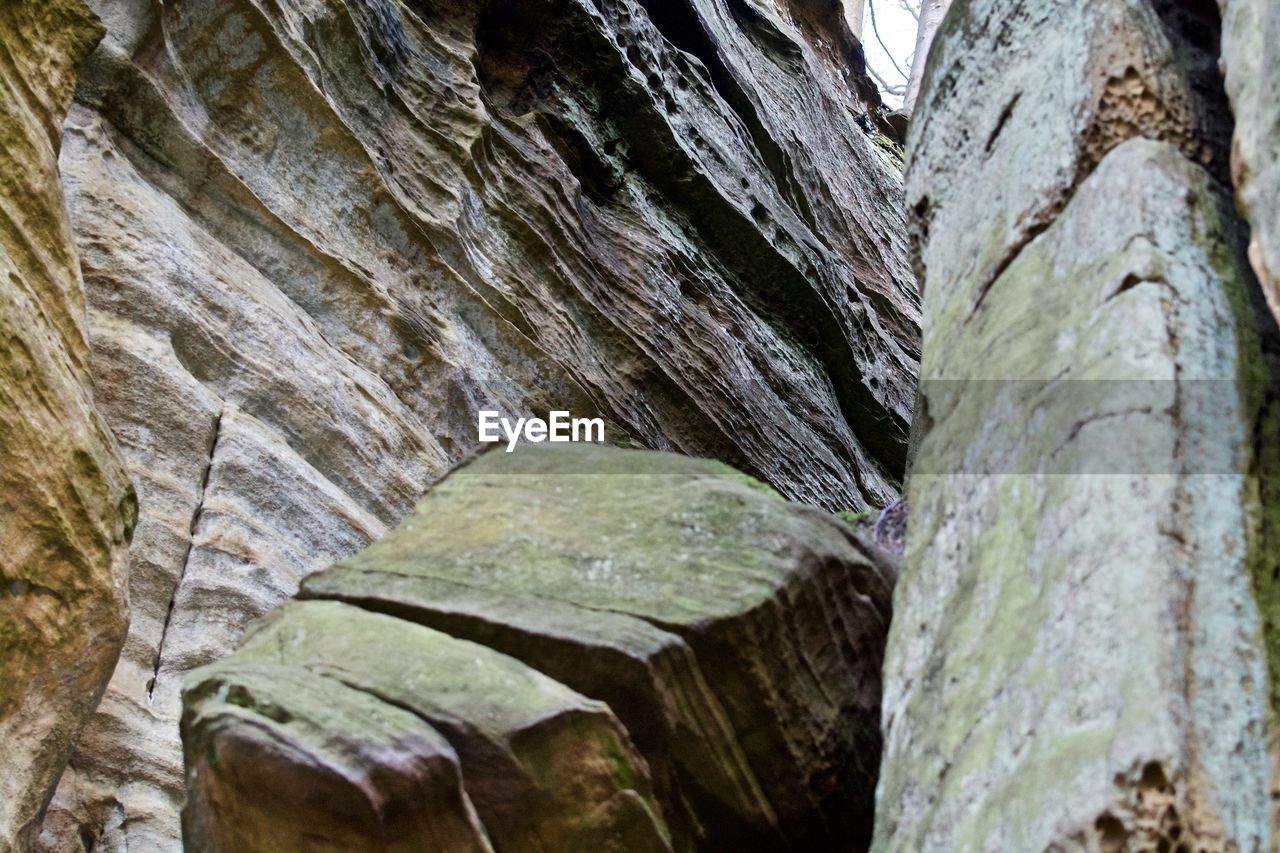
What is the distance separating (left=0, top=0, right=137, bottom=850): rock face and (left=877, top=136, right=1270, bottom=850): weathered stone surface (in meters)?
3.37

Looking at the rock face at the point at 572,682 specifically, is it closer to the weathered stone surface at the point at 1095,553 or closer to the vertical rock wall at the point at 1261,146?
the weathered stone surface at the point at 1095,553

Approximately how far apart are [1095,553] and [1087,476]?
0.33 m

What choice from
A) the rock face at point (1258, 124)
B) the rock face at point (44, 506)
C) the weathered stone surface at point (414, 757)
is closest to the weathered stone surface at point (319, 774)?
the weathered stone surface at point (414, 757)

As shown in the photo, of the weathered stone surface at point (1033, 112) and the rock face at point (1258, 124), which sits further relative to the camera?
the weathered stone surface at point (1033, 112)

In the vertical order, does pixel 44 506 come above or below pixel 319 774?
above

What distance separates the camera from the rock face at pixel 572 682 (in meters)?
4.59

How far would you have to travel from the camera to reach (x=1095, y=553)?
14.1ft

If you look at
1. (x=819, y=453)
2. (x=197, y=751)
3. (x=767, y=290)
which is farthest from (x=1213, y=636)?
(x=767, y=290)

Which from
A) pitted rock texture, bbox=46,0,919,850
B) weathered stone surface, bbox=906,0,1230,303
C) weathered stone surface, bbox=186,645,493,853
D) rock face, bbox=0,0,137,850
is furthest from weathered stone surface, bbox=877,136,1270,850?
pitted rock texture, bbox=46,0,919,850

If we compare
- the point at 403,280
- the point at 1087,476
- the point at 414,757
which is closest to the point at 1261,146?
the point at 1087,476

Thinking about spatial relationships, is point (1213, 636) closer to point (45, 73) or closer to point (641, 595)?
point (641, 595)

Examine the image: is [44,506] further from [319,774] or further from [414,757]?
[414,757]

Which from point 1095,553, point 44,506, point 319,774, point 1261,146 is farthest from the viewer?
point 44,506

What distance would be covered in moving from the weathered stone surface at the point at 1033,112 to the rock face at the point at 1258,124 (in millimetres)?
575
